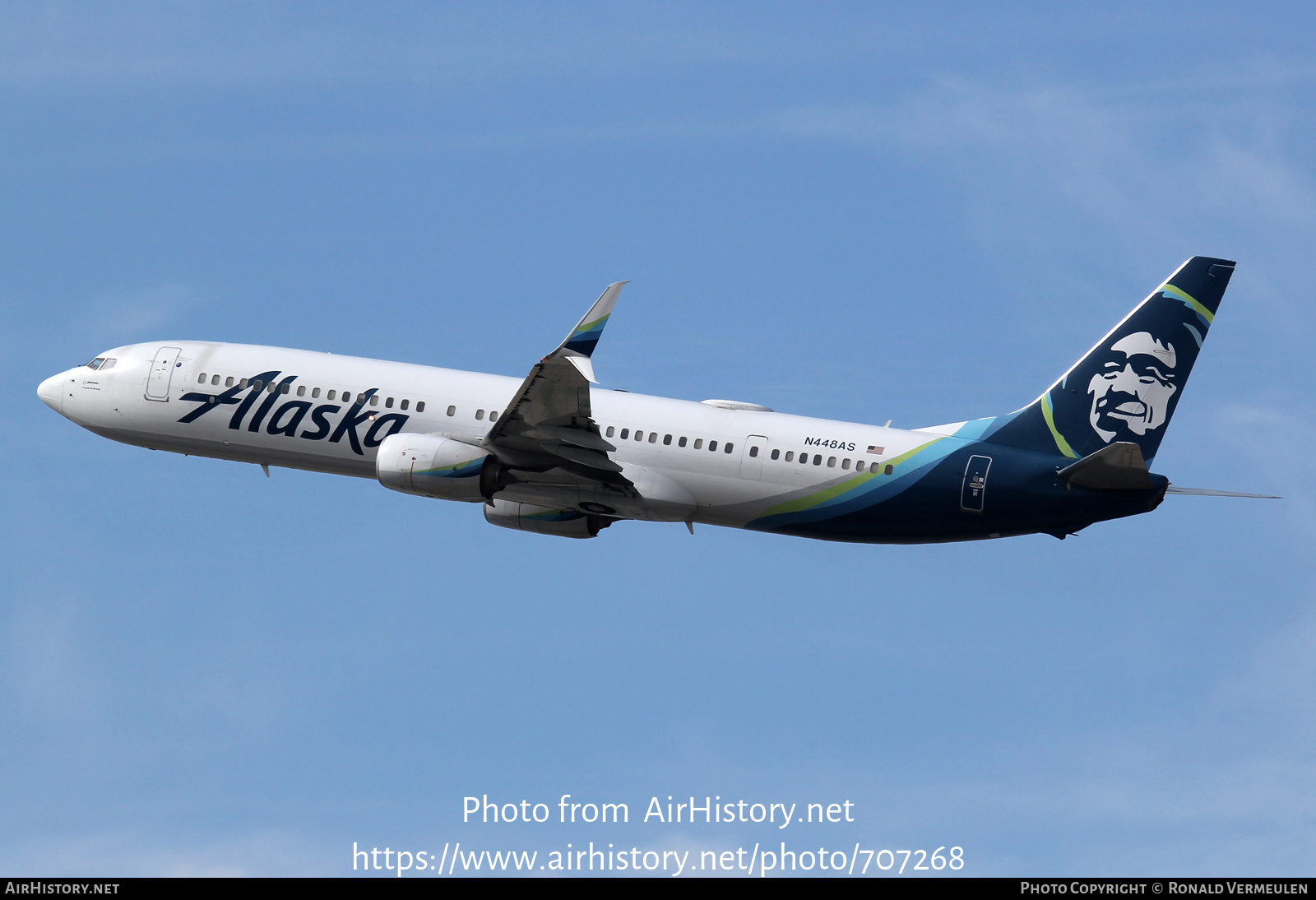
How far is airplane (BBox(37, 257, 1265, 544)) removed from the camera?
4359cm

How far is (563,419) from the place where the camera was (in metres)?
44.1

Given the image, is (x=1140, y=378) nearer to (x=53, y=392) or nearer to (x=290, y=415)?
(x=290, y=415)

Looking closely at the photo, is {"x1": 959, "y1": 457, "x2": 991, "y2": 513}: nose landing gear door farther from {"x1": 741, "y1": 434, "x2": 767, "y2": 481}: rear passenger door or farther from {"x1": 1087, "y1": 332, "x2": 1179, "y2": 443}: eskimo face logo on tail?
{"x1": 741, "y1": 434, "x2": 767, "y2": 481}: rear passenger door

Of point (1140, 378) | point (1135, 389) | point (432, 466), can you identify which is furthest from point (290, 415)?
point (1140, 378)

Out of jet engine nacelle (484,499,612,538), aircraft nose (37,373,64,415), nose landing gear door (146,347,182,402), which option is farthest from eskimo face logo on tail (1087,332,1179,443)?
aircraft nose (37,373,64,415)

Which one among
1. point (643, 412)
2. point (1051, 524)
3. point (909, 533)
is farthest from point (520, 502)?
point (1051, 524)

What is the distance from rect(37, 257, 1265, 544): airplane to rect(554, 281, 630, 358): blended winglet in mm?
44

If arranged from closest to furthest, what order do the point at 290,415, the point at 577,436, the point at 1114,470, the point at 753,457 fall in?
the point at 1114,470 < the point at 577,436 < the point at 753,457 < the point at 290,415

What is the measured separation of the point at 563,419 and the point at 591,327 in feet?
10.1

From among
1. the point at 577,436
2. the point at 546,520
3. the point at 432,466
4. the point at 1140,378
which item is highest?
the point at 1140,378

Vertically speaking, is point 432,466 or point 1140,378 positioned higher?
point 1140,378

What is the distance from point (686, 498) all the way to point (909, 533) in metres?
6.59

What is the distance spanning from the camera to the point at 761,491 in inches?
1784
